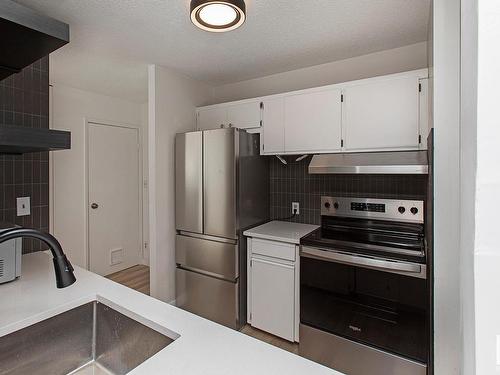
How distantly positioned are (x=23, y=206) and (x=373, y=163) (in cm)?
249

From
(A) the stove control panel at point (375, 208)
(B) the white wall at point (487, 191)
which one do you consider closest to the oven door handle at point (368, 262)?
(A) the stove control panel at point (375, 208)

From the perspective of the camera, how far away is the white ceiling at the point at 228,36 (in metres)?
1.69

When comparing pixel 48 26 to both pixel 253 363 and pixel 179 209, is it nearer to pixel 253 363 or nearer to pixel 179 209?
pixel 253 363

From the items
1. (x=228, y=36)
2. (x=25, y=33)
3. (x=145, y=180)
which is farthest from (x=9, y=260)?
(x=145, y=180)

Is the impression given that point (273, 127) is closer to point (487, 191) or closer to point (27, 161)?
point (27, 161)

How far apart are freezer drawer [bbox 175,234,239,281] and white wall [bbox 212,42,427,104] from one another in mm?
1665

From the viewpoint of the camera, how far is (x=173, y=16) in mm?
1784

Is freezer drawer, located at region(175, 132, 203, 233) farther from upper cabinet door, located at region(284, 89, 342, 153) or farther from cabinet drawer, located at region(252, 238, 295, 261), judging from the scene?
upper cabinet door, located at region(284, 89, 342, 153)

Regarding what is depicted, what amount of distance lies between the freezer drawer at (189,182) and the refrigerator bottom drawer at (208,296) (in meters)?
0.47

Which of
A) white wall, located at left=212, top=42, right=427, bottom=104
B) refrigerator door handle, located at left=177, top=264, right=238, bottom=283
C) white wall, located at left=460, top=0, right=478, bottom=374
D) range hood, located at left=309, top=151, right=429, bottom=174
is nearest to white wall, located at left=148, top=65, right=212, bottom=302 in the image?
refrigerator door handle, located at left=177, top=264, right=238, bottom=283

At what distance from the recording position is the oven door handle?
1627 mm

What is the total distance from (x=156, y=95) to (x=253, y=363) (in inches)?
95.9

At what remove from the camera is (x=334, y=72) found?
256 centimetres

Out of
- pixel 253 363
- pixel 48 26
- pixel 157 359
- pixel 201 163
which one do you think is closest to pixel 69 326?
pixel 157 359
